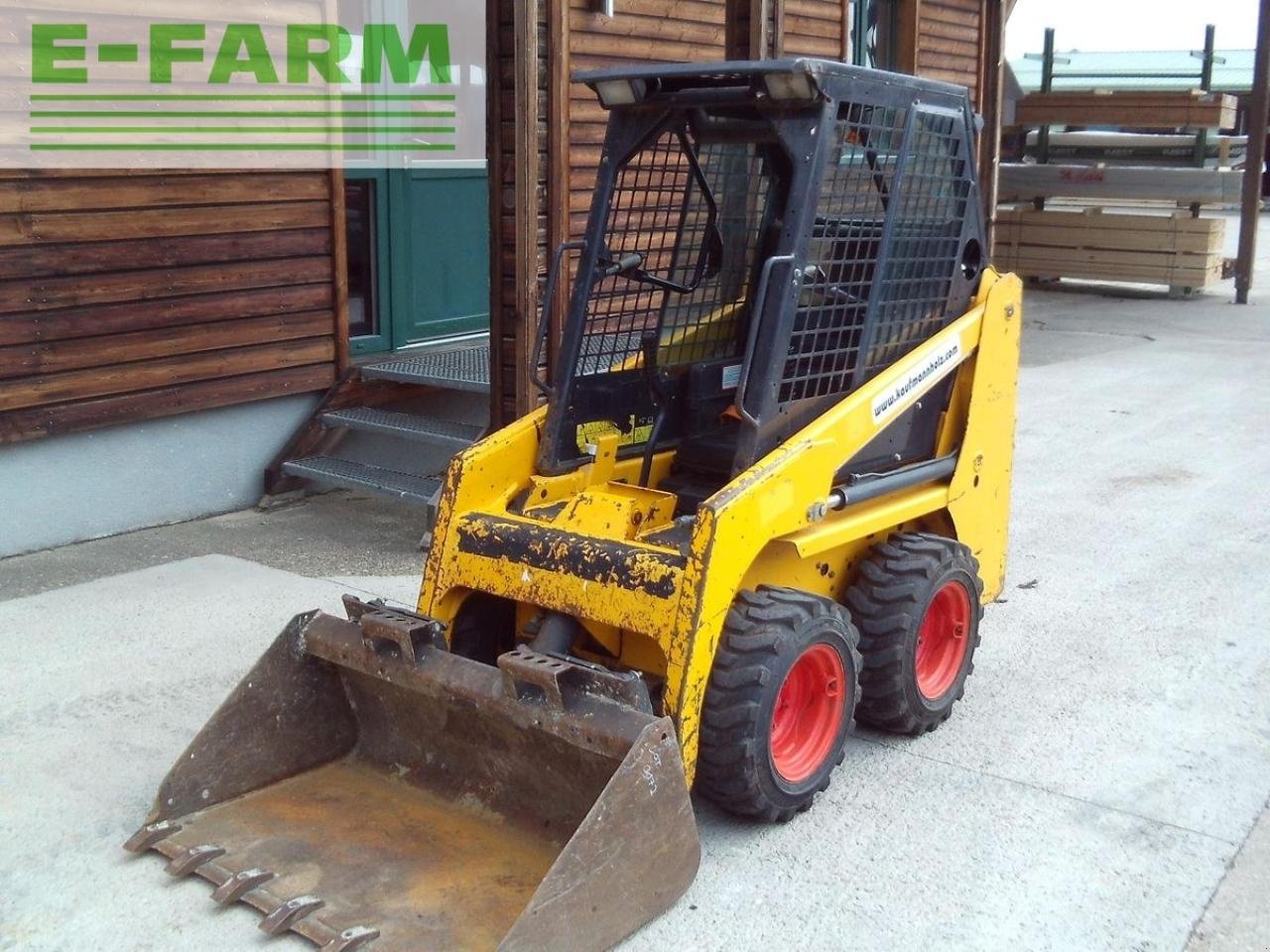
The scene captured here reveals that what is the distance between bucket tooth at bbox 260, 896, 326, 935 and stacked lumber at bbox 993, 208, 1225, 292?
1378cm

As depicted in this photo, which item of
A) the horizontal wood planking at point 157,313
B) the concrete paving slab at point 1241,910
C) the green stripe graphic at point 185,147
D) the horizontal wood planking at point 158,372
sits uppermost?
the green stripe graphic at point 185,147

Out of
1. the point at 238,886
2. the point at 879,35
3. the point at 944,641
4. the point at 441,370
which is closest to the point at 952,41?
the point at 879,35

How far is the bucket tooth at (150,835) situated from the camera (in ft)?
11.9

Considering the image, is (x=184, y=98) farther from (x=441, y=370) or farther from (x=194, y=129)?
(x=441, y=370)

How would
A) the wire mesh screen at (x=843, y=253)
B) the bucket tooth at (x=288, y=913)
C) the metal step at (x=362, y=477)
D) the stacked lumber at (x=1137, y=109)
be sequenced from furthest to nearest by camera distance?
the stacked lumber at (x=1137, y=109)
the metal step at (x=362, y=477)
the wire mesh screen at (x=843, y=253)
the bucket tooth at (x=288, y=913)

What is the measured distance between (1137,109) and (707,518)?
14.3 metres

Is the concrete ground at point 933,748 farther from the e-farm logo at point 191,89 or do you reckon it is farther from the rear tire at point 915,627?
the e-farm logo at point 191,89

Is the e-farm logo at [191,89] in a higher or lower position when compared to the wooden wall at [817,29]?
lower

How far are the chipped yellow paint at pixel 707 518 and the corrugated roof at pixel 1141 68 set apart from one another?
2828 centimetres

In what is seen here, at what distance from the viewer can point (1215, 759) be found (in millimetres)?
4312

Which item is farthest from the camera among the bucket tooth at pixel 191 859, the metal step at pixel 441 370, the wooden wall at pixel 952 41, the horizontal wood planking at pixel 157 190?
the wooden wall at pixel 952 41

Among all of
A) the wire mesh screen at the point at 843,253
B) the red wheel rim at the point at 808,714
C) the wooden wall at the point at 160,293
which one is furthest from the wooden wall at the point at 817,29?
the red wheel rim at the point at 808,714

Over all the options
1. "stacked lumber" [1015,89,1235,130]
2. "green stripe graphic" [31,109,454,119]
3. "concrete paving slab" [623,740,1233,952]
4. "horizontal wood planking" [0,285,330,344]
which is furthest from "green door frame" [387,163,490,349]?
"stacked lumber" [1015,89,1235,130]

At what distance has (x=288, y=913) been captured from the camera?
328cm
